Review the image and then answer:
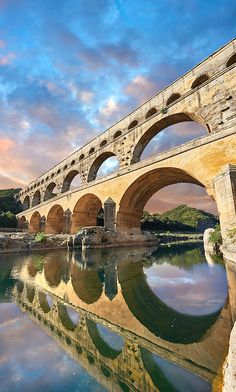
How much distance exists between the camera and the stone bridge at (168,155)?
36.4 ft

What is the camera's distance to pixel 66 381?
196 cm

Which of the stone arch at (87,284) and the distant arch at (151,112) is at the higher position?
the distant arch at (151,112)

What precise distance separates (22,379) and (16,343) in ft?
2.47

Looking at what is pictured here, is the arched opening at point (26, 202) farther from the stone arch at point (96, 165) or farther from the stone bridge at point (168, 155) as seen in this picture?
the stone arch at point (96, 165)

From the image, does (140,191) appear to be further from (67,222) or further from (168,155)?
(67,222)

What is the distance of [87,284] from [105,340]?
2904 millimetres

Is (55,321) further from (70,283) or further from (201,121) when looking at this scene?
(201,121)

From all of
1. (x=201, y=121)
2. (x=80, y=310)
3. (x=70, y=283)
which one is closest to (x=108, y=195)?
(x=201, y=121)

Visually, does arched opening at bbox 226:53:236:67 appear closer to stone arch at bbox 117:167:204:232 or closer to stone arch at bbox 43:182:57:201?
stone arch at bbox 117:167:204:232

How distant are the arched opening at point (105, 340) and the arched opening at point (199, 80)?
16749 millimetres

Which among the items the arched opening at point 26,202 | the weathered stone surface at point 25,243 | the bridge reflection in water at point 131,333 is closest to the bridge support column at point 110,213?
the weathered stone surface at point 25,243

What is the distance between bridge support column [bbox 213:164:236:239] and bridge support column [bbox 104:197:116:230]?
30.0ft

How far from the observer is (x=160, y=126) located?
1808 cm

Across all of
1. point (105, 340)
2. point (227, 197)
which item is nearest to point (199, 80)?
point (227, 197)
